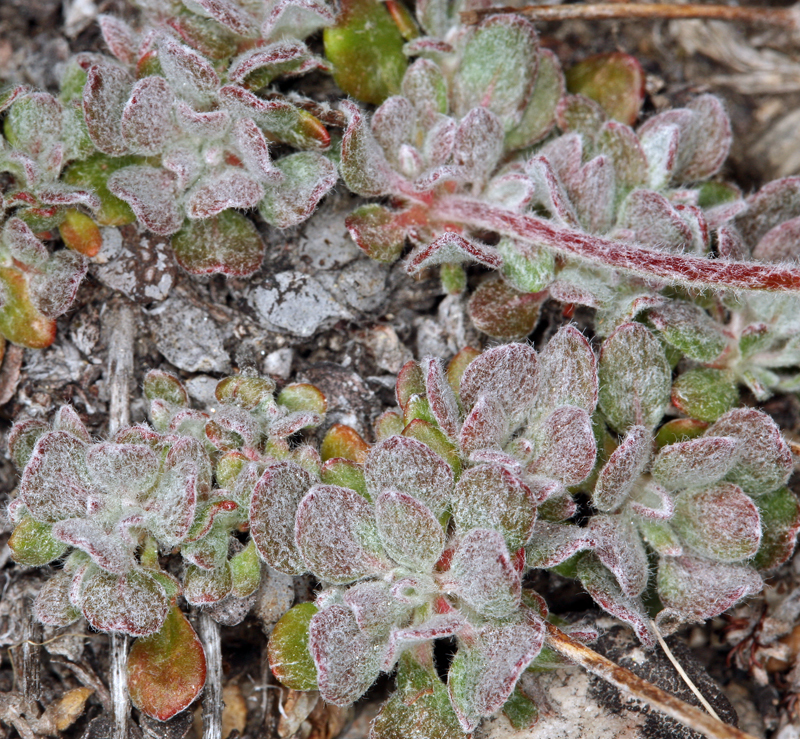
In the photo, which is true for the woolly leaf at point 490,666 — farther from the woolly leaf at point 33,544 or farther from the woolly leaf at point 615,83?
the woolly leaf at point 615,83

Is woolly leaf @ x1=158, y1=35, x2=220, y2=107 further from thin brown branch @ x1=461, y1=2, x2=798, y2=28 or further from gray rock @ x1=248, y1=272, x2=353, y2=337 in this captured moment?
thin brown branch @ x1=461, y1=2, x2=798, y2=28

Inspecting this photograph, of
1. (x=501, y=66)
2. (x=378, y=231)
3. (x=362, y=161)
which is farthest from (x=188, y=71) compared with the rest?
(x=501, y=66)

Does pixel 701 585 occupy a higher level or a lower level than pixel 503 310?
lower

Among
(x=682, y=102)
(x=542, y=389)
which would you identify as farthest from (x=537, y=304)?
(x=682, y=102)

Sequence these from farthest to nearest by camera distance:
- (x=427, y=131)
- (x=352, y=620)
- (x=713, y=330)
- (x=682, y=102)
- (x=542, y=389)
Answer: (x=682, y=102) → (x=427, y=131) → (x=713, y=330) → (x=542, y=389) → (x=352, y=620)

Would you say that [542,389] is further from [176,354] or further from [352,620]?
[176,354]

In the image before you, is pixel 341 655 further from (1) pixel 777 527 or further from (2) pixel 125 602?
(1) pixel 777 527
